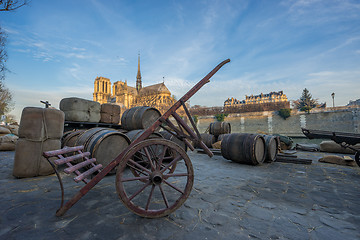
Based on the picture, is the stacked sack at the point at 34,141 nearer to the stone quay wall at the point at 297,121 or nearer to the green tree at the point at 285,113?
the stone quay wall at the point at 297,121

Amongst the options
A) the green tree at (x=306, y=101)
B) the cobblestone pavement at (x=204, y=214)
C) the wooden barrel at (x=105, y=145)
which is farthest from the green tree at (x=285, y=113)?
the wooden barrel at (x=105, y=145)

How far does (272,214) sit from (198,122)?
3938cm

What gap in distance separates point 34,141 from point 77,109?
Answer: 157 inches

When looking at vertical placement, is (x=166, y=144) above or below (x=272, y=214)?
above

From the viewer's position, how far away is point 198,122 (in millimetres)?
41688

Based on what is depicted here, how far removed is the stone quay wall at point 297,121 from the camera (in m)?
28.9

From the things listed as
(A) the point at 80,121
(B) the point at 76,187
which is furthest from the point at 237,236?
(A) the point at 80,121

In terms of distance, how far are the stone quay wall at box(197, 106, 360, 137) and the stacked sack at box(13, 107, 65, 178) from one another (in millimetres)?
29283

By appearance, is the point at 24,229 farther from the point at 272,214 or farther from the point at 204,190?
the point at 272,214

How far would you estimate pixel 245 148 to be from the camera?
6164 mm

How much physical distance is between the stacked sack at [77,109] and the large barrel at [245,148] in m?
6.85

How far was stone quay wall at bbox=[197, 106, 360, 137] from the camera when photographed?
28875mm

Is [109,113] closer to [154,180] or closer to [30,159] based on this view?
[30,159]

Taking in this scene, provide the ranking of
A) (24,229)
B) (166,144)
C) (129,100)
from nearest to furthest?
(24,229) → (166,144) → (129,100)
